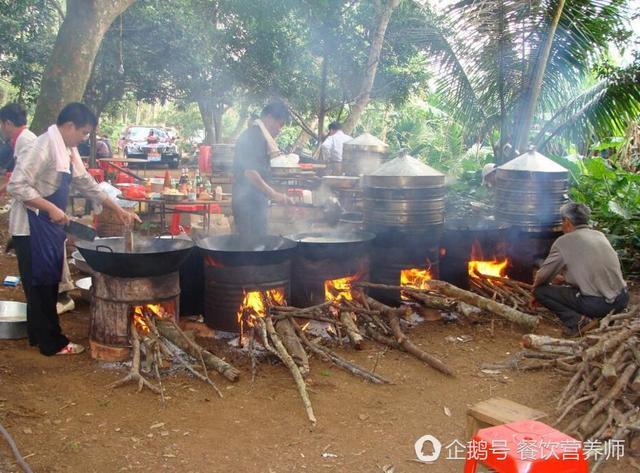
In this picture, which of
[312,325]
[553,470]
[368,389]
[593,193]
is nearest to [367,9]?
[593,193]

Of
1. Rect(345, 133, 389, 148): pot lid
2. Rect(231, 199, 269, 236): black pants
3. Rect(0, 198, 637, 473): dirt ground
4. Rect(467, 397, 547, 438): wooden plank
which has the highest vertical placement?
Rect(345, 133, 389, 148): pot lid

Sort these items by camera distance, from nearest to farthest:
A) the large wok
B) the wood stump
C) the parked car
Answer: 1. the large wok
2. the wood stump
3. the parked car

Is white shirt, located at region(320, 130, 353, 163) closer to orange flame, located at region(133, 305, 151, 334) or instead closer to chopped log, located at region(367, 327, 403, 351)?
chopped log, located at region(367, 327, 403, 351)

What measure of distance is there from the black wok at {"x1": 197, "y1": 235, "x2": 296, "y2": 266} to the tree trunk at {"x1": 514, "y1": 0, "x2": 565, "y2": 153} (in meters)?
5.41

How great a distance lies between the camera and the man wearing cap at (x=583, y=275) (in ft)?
19.6

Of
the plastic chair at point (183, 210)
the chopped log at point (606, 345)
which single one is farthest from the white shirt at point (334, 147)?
the chopped log at point (606, 345)

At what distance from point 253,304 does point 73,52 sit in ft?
16.6

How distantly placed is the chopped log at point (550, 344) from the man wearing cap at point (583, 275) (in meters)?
1.42

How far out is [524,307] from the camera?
690 cm

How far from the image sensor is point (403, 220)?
6.79m

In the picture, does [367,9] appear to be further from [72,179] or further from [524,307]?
[72,179]

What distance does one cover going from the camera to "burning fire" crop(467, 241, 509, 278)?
24.5 feet

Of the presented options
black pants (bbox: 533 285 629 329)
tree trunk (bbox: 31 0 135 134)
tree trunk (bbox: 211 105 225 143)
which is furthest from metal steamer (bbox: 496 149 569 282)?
tree trunk (bbox: 211 105 225 143)

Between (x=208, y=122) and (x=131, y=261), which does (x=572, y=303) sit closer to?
(x=131, y=261)
